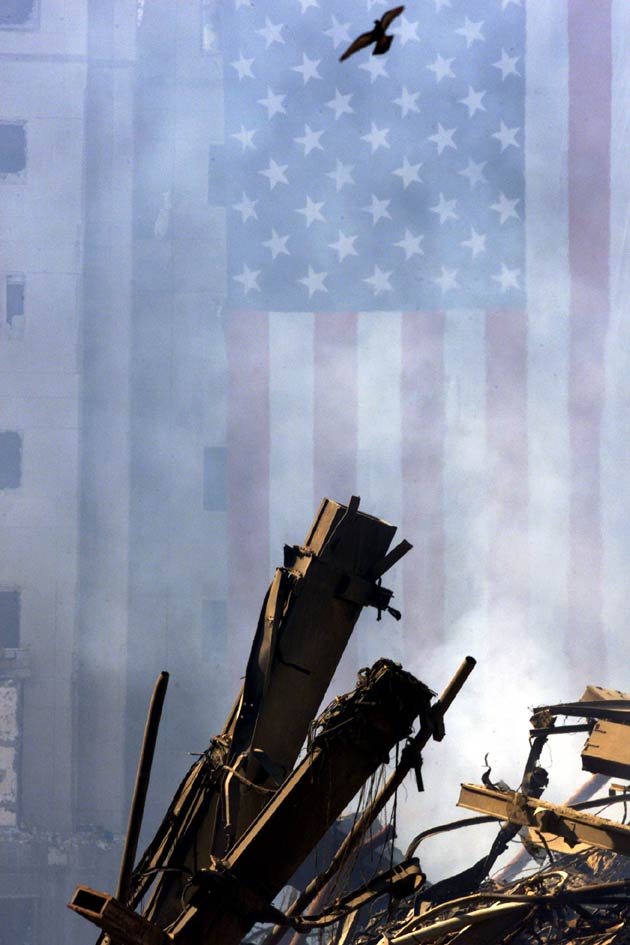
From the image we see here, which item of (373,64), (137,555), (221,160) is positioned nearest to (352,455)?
(137,555)

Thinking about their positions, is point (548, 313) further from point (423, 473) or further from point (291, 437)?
point (291, 437)

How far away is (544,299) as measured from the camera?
1873 centimetres

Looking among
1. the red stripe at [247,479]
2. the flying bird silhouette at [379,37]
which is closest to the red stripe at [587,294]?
the red stripe at [247,479]

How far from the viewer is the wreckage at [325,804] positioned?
13.8 feet

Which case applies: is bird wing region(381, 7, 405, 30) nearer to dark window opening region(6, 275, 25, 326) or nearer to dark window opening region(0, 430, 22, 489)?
dark window opening region(0, 430, 22, 489)

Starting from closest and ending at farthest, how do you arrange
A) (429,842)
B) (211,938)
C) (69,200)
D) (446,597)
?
(211,938), (429,842), (446,597), (69,200)

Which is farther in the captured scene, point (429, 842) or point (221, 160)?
point (221, 160)

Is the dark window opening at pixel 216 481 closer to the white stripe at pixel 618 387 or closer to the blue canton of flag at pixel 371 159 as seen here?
the blue canton of flag at pixel 371 159

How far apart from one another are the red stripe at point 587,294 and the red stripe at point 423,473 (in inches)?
86.4

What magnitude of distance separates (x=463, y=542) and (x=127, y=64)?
402 inches

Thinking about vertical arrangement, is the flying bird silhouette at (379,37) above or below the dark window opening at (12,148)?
below

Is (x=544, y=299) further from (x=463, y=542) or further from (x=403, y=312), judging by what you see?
(x=463, y=542)

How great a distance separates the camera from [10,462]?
19141 millimetres

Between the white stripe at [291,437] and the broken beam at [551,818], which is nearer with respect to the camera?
the broken beam at [551,818]
